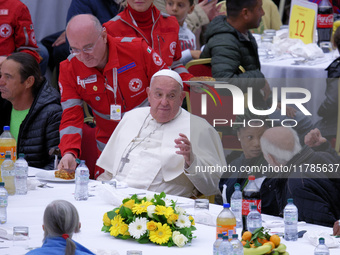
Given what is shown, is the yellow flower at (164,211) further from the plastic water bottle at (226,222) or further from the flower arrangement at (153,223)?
the plastic water bottle at (226,222)

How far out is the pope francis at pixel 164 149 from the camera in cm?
570

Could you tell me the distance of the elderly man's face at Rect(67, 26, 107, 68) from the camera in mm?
5934

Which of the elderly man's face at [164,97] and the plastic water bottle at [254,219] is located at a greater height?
the elderly man's face at [164,97]

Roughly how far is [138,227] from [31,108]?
2901mm

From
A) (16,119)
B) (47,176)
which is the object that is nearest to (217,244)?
(47,176)

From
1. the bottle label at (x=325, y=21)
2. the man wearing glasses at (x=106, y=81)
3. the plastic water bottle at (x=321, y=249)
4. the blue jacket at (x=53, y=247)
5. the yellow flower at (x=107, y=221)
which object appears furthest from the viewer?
the bottle label at (x=325, y=21)

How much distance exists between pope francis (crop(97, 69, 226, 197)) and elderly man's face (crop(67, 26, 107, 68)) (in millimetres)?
479

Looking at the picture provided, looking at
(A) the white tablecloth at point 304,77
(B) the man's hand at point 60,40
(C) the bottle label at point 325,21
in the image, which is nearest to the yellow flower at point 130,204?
(A) the white tablecloth at point 304,77

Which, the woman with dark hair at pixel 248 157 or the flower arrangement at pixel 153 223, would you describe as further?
the woman with dark hair at pixel 248 157

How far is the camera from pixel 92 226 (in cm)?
457

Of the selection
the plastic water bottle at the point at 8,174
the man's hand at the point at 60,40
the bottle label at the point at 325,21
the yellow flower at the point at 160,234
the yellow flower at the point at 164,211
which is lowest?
the plastic water bottle at the point at 8,174

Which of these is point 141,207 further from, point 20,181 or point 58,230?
point 20,181

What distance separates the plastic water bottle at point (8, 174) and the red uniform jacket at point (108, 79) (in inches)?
30.2

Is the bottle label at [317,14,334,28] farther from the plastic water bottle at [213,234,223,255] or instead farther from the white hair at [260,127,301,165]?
the plastic water bottle at [213,234,223,255]
